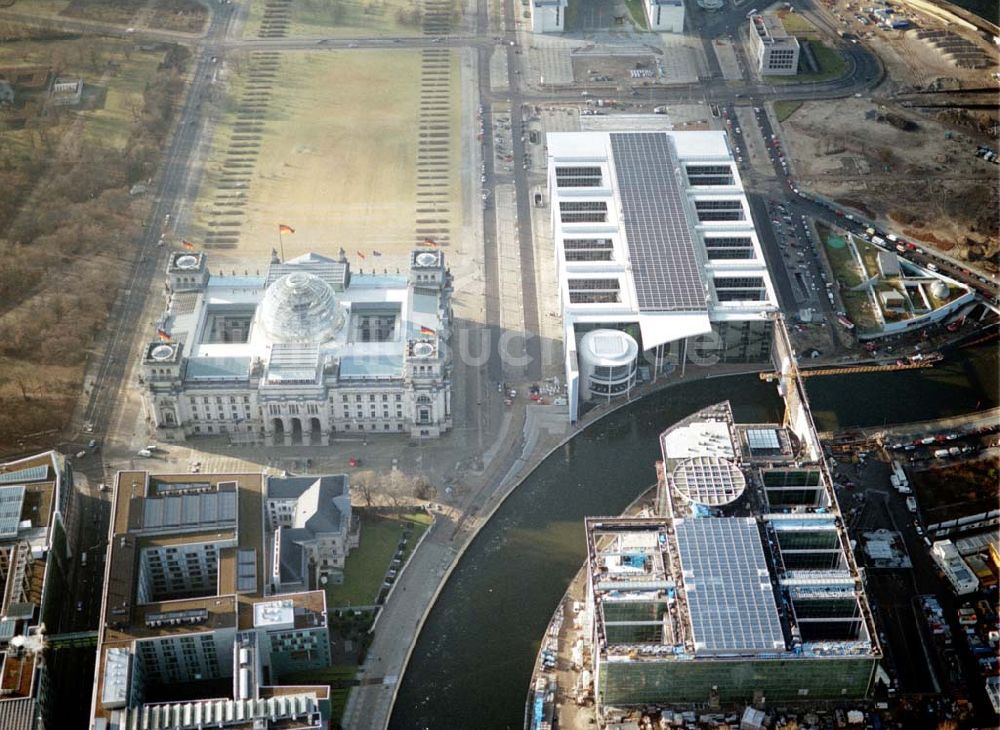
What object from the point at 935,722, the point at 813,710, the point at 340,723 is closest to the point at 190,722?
the point at 340,723

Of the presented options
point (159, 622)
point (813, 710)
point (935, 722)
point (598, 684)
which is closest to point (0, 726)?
point (159, 622)

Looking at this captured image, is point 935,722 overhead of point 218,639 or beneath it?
beneath

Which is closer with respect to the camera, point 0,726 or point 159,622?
point 0,726

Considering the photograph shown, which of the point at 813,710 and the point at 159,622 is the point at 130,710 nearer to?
the point at 159,622

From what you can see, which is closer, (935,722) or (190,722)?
(190,722)

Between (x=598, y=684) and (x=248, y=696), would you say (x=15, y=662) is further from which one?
(x=598, y=684)

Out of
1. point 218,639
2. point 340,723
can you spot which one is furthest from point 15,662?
point 340,723

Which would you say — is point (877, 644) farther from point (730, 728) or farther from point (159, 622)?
point (159, 622)

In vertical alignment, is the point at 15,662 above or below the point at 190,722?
above
